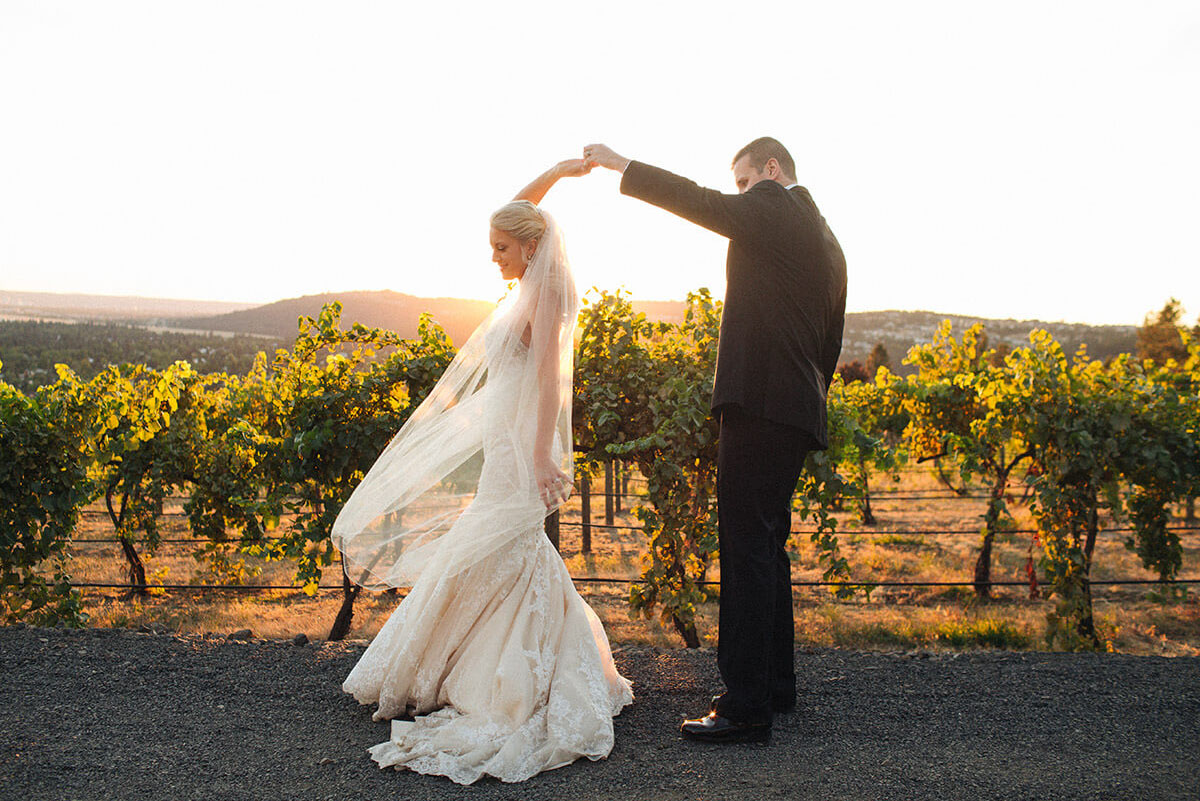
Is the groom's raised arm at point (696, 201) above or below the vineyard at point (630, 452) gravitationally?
above

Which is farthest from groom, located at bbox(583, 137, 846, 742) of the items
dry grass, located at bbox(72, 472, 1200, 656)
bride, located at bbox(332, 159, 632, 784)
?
dry grass, located at bbox(72, 472, 1200, 656)

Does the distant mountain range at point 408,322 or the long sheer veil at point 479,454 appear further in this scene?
the distant mountain range at point 408,322

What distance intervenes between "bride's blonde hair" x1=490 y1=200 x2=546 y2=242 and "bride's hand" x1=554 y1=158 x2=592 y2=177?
212 millimetres

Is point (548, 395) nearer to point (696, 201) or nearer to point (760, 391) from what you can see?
point (760, 391)

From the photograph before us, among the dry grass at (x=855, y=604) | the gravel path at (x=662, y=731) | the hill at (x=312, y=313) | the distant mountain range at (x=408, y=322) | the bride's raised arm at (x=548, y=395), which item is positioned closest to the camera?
the gravel path at (x=662, y=731)

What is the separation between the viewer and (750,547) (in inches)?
116

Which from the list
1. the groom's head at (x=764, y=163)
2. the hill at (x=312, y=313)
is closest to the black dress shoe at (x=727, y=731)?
the groom's head at (x=764, y=163)

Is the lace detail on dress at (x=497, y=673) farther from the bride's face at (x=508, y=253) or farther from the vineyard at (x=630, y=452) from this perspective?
the vineyard at (x=630, y=452)

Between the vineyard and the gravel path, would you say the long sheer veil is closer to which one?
the gravel path

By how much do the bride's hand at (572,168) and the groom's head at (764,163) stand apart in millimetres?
631

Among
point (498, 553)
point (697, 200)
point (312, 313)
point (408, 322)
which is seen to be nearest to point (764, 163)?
point (697, 200)

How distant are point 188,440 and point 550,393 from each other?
796 centimetres

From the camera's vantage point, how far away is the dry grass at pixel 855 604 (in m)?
6.60

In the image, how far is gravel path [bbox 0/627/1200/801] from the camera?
2.57 meters
